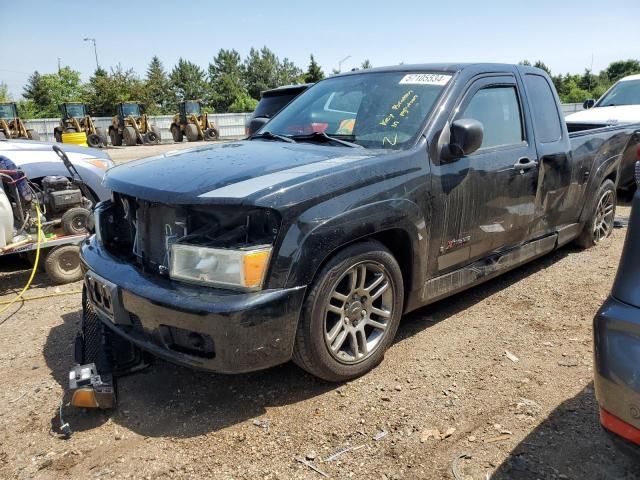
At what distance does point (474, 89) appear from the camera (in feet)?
Result: 12.0

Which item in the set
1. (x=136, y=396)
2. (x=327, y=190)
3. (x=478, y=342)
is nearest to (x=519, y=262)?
(x=478, y=342)

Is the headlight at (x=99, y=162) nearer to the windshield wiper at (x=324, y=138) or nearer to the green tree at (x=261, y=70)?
the windshield wiper at (x=324, y=138)

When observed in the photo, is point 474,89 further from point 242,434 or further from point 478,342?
point 242,434

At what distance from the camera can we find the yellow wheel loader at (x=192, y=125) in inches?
1156

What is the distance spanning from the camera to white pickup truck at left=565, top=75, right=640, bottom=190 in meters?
7.30

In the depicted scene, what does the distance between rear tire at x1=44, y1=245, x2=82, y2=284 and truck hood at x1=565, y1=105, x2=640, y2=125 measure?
7.43 meters

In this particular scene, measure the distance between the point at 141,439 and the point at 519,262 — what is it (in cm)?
310

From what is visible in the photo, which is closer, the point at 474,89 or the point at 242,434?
the point at 242,434

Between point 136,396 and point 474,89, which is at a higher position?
point 474,89

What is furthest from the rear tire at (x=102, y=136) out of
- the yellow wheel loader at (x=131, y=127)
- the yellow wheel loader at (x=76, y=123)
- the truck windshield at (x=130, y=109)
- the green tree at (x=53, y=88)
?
the green tree at (x=53, y=88)

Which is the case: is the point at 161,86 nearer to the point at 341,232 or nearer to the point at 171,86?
the point at 171,86

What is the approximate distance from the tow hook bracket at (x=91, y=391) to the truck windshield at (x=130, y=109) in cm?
Answer: 2796

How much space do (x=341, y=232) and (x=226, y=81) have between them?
250ft

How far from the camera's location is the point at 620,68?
207 feet
